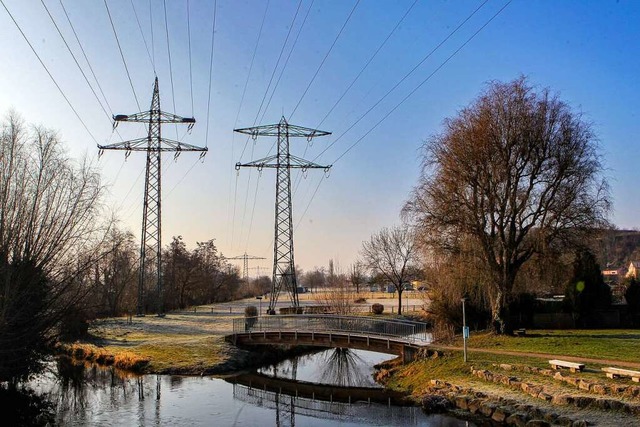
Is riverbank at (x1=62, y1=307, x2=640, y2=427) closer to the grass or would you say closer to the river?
the grass

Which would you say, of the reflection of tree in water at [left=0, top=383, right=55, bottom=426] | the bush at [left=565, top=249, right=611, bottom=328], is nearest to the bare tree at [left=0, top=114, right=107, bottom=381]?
the reflection of tree in water at [left=0, top=383, right=55, bottom=426]

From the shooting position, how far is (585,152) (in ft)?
103

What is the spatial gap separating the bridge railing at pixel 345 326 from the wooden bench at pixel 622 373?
11.4 meters

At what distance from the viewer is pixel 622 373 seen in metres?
19.4

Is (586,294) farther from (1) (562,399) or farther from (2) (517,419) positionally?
(2) (517,419)

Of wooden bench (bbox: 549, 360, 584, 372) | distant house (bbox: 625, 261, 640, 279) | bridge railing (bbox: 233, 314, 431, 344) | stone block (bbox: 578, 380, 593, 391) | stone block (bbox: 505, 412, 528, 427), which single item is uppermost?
distant house (bbox: 625, 261, 640, 279)

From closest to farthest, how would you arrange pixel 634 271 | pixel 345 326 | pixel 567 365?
pixel 567 365 < pixel 345 326 < pixel 634 271

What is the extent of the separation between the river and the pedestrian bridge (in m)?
1.89

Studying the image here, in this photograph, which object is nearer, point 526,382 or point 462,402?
point 526,382

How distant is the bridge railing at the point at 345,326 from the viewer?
3173 cm

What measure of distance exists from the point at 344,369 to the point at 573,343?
13083mm

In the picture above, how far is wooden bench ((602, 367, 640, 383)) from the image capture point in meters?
18.9

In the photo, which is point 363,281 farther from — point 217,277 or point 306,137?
point 306,137

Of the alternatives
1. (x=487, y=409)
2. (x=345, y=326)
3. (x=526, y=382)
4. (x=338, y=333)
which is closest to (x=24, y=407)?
(x=338, y=333)
